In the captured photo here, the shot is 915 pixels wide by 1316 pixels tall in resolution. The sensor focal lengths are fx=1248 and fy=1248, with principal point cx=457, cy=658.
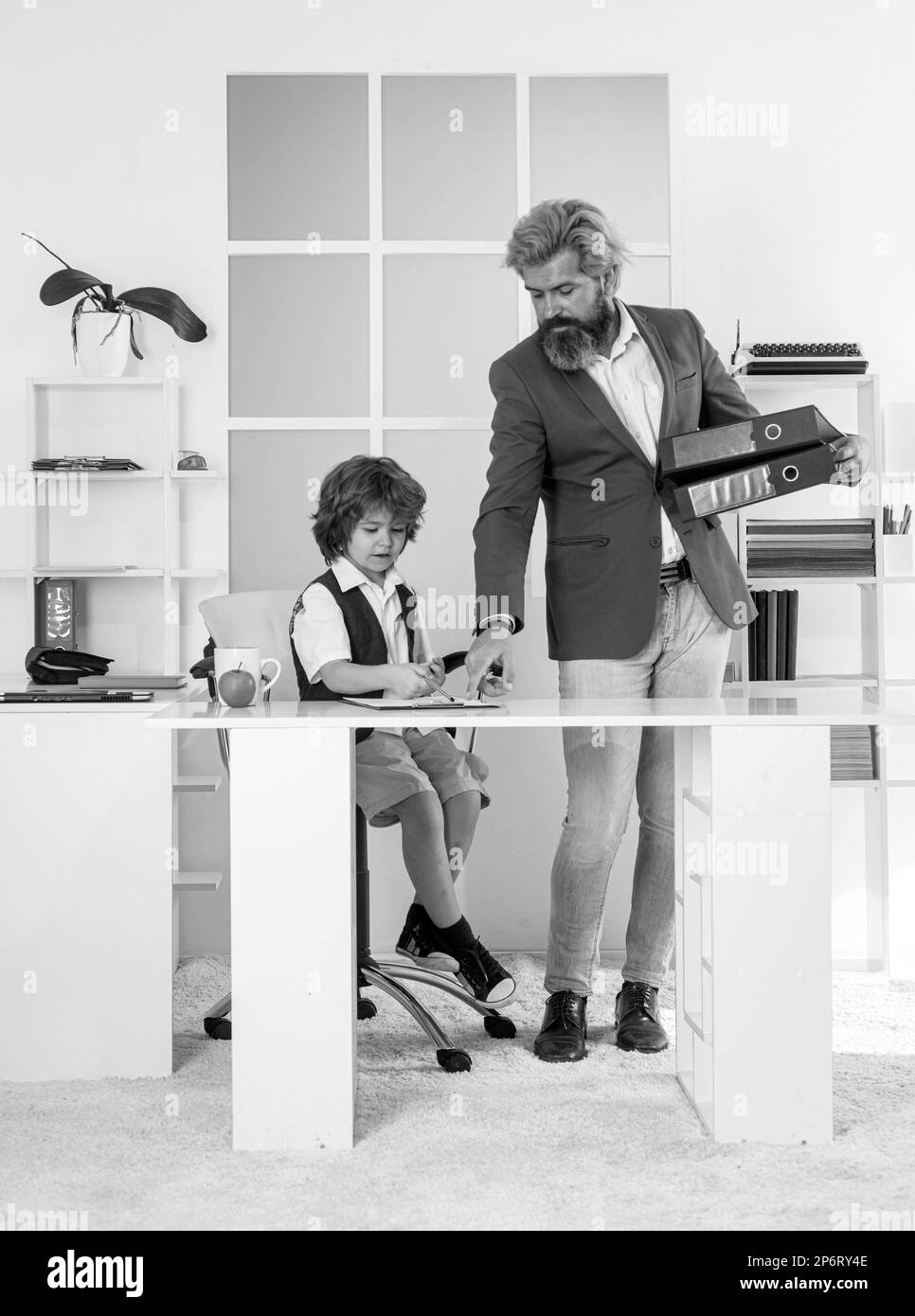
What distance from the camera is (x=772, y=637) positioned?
336 cm

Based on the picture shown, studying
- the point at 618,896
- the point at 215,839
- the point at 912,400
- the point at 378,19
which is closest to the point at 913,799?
the point at 618,896

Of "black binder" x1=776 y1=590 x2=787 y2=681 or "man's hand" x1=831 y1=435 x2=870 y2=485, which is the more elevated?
Answer: "man's hand" x1=831 y1=435 x2=870 y2=485

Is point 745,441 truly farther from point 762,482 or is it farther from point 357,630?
point 357,630

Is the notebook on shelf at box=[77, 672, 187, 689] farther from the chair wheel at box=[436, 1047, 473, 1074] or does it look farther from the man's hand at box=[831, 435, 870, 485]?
the man's hand at box=[831, 435, 870, 485]

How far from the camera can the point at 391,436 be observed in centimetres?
355

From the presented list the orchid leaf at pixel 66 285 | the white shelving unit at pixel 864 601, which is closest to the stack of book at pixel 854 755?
the white shelving unit at pixel 864 601

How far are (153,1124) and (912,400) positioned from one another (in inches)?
109

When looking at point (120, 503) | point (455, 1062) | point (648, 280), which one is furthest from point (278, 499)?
point (455, 1062)

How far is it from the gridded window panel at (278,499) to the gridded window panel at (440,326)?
209mm

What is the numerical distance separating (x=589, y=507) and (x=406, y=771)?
655 millimetres

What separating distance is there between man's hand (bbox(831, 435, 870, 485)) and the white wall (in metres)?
1.16

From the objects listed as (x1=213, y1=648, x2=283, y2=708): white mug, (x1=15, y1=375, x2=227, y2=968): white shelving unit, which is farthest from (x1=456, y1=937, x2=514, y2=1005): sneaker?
(x1=15, y1=375, x2=227, y2=968): white shelving unit

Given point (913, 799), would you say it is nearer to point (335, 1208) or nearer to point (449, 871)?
point (449, 871)

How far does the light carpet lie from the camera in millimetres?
1807
